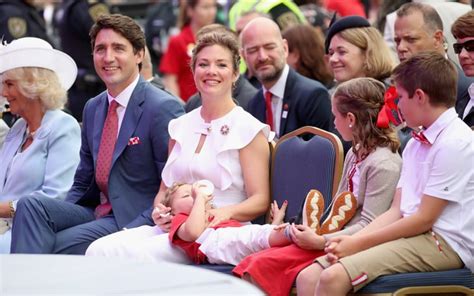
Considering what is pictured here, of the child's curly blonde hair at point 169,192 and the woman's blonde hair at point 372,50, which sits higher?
the woman's blonde hair at point 372,50

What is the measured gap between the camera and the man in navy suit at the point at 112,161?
6777 millimetres

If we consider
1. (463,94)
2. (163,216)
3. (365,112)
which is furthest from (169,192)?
(463,94)

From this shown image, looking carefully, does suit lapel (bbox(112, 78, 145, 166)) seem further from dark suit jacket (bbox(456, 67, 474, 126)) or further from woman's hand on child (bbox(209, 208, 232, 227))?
dark suit jacket (bbox(456, 67, 474, 126))

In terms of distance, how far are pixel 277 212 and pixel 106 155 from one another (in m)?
1.34

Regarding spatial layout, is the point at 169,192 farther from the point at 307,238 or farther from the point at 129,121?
the point at 307,238

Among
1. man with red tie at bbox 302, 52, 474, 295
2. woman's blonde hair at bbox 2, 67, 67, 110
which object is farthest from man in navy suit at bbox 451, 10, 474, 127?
woman's blonde hair at bbox 2, 67, 67, 110

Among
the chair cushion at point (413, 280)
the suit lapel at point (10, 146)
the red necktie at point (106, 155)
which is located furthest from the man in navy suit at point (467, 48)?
the suit lapel at point (10, 146)

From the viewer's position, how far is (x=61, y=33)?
39.5 ft

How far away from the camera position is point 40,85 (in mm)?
7461

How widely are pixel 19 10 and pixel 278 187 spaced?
18.7 ft

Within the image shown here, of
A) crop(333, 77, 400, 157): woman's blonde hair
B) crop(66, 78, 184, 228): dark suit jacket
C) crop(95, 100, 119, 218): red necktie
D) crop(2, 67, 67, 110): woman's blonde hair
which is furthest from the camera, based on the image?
crop(2, 67, 67, 110): woman's blonde hair

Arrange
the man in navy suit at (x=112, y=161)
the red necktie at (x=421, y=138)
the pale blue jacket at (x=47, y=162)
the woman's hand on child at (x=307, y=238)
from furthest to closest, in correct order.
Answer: the pale blue jacket at (x=47, y=162)
the man in navy suit at (x=112, y=161)
the woman's hand on child at (x=307, y=238)
the red necktie at (x=421, y=138)

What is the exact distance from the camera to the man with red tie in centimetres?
527

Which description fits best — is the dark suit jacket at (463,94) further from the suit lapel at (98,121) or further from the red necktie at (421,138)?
the suit lapel at (98,121)
